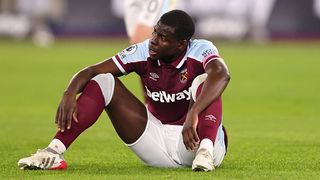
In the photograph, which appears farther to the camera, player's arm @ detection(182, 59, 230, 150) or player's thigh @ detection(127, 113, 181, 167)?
player's thigh @ detection(127, 113, 181, 167)

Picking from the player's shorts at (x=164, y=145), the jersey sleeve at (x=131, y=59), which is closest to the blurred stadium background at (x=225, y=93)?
the player's shorts at (x=164, y=145)

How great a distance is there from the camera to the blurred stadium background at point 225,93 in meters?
6.82

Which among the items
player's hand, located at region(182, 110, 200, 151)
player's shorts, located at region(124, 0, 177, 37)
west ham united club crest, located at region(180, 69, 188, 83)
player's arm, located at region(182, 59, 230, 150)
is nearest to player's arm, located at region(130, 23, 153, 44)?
player's shorts, located at region(124, 0, 177, 37)

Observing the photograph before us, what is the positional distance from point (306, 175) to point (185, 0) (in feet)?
65.5

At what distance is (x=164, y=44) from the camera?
242 inches

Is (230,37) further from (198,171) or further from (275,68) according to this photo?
(198,171)

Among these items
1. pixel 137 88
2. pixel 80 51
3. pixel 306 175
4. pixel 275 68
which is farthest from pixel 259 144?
pixel 80 51

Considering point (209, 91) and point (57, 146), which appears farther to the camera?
point (57, 146)

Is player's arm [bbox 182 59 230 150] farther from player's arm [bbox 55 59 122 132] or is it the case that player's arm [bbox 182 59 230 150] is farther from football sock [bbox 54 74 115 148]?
player's arm [bbox 55 59 122 132]

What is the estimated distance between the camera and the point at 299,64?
1994 centimetres

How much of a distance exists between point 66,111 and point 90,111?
0.19 metres

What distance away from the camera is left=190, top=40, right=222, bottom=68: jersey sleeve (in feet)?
20.3

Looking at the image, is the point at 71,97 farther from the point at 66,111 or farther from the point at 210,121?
the point at 210,121

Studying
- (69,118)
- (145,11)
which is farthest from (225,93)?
(69,118)
